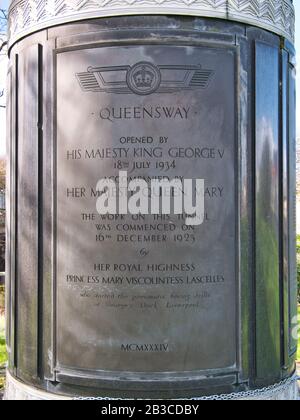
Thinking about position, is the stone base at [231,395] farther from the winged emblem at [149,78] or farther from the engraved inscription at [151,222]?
the winged emblem at [149,78]

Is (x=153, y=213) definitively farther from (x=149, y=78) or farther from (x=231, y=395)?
(x=231, y=395)

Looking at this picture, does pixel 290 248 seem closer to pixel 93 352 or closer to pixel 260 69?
pixel 260 69

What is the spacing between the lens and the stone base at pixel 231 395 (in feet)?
14.2

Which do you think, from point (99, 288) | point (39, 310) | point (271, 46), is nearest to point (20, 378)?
point (39, 310)

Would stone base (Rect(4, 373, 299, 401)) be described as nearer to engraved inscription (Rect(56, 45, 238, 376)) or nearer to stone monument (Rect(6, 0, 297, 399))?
stone monument (Rect(6, 0, 297, 399))

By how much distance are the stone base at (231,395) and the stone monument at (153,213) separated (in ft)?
0.05

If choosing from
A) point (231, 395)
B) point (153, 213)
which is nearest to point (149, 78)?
point (153, 213)

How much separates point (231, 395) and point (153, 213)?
Answer: 5.58 ft

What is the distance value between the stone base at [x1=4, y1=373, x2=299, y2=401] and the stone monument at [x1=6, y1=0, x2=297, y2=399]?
2cm

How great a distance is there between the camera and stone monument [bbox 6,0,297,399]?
4.19 metres

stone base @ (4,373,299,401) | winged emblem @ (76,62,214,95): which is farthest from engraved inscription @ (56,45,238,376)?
stone base @ (4,373,299,401)

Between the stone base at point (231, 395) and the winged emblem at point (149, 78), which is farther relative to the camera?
the stone base at point (231, 395)

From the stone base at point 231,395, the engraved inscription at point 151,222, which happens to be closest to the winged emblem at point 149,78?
the engraved inscription at point 151,222

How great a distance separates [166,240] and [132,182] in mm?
568
